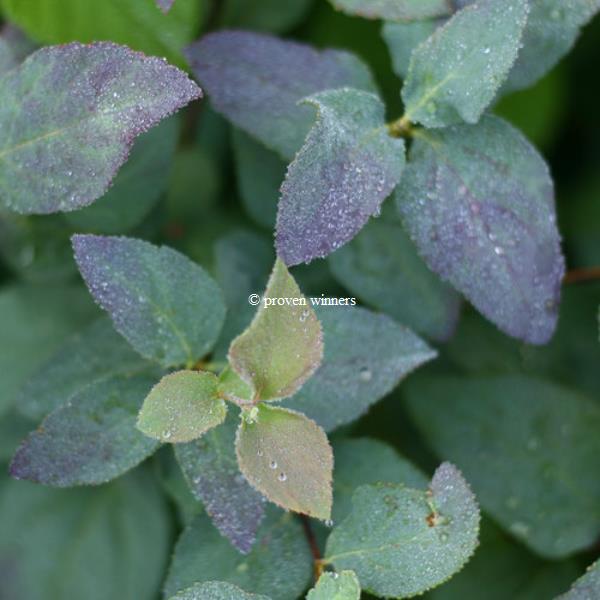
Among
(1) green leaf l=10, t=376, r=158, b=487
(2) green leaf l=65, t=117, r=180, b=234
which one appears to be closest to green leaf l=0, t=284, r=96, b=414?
(2) green leaf l=65, t=117, r=180, b=234

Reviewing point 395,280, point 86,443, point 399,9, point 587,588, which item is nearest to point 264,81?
point 399,9

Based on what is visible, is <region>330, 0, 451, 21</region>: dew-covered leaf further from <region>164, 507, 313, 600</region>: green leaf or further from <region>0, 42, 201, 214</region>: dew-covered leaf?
<region>164, 507, 313, 600</region>: green leaf

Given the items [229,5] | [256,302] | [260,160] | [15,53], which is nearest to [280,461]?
[256,302]

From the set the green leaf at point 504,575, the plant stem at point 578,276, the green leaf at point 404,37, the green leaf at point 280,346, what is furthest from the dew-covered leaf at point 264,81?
the green leaf at point 504,575

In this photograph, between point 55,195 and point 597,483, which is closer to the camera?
point 55,195

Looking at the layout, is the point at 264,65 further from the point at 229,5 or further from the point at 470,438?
the point at 470,438

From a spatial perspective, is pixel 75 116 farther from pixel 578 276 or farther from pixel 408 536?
pixel 578 276
